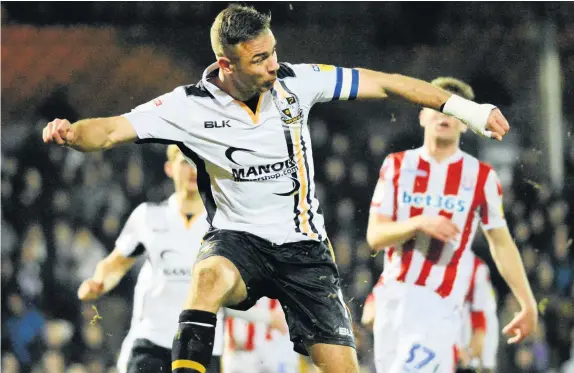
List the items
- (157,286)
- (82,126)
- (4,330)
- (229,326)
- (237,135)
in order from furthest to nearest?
(4,330) < (229,326) < (157,286) < (237,135) < (82,126)

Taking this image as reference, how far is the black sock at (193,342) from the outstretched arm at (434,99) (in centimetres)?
110

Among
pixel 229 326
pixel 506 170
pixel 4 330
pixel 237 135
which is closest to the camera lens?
pixel 237 135

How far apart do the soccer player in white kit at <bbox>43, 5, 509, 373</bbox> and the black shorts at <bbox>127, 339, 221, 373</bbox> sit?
1.45 m

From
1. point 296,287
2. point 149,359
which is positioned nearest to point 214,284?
point 296,287

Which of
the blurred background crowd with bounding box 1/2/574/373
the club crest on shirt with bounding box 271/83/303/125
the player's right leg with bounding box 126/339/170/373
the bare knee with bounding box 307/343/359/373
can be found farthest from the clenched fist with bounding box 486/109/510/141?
the blurred background crowd with bounding box 1/2/574/373

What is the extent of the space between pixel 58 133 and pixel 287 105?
3.06ft

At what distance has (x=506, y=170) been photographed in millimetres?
8594

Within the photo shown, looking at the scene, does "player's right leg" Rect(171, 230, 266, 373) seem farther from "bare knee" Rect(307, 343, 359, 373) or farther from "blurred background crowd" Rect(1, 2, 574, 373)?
"blurred background crowd" Rect(1, 2, 574, 373)

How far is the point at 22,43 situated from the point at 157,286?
427cm

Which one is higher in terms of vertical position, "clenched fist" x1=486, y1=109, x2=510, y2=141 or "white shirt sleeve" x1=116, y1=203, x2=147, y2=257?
"clenched fist" x1=486, y1=109, x2=510, y2=141

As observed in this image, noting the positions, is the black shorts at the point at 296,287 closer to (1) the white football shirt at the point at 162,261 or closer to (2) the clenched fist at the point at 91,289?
(1) the white football shirt at the point at 162,261

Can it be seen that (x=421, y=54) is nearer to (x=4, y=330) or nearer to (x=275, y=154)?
(x=4, y=330)

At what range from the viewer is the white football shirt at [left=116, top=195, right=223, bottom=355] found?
518 cm

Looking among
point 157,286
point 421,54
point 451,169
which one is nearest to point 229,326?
point 157,286
